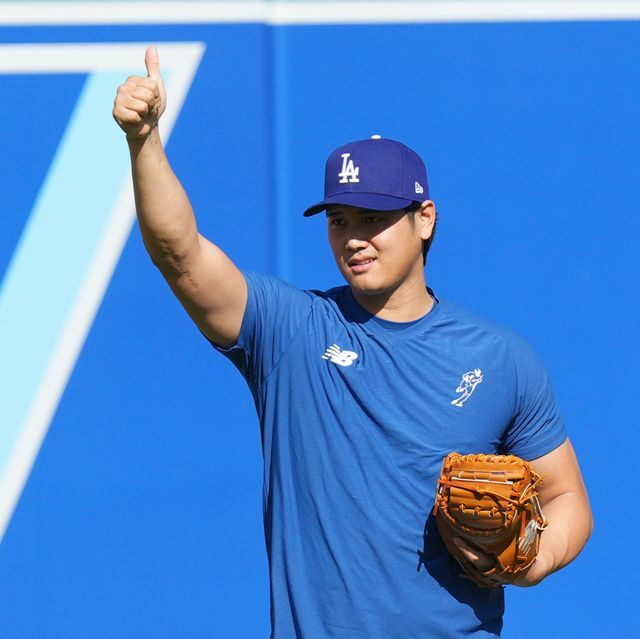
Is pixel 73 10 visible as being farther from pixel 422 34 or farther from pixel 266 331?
pixel 266 331

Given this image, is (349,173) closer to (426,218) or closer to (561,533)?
(426,218)

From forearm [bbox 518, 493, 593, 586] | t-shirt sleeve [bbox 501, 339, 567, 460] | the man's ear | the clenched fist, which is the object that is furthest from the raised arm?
forearm [bbox 518, 493, 593, 586]

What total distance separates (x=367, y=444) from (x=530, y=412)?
35 centimetres

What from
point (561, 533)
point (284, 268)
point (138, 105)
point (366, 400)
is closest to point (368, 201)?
point (366, 400)

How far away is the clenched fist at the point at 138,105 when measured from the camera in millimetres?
1722

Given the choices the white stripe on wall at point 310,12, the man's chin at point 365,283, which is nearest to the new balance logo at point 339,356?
the man's chin at point 365,283

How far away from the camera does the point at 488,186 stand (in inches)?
121

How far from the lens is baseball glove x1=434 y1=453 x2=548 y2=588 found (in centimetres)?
183

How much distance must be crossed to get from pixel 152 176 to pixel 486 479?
2.46 ft

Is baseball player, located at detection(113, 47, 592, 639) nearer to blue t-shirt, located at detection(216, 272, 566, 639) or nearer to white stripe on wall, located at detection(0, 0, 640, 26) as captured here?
blue t-shirt, located at detection(216, 272, 566, 639)

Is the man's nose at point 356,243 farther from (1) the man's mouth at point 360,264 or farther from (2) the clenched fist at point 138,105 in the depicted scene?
(2) the clenched fist at point 138,105

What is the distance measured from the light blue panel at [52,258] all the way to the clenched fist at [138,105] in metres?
1.24

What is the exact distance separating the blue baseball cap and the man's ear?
3 centimetres

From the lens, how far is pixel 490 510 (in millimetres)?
1854
